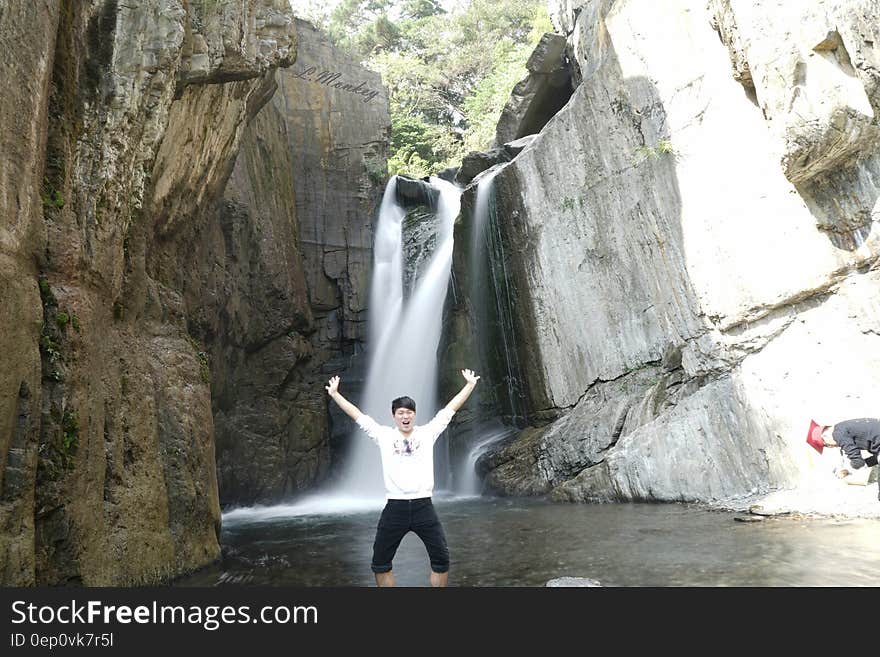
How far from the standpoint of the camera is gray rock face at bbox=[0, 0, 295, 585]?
5559mm

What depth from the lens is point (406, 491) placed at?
16.0ft

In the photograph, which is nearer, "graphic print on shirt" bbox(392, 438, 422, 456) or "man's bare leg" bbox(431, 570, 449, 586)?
"graphic print on shirt" bbox(392, 438, 422, 456)

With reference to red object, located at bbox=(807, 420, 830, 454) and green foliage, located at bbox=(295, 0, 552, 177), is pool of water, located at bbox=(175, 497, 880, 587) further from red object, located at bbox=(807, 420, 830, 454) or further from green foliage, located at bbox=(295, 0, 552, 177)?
green foliage, located at bbox=(295, 0, 552, 177)

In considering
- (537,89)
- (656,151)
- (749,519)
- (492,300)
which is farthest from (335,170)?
(749,519)

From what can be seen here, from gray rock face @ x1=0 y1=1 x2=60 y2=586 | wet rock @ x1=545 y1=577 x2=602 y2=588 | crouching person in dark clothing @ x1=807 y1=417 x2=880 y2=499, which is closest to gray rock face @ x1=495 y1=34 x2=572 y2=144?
crouching person in dark clothing @ x1=807 y1=417 x2=880 y2=499

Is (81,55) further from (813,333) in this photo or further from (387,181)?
(387,181)

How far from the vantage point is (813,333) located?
10.8 metres

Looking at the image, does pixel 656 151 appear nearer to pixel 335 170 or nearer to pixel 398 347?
pixel 398 347

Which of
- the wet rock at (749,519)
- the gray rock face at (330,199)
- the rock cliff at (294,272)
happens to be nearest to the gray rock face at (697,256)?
the wet rock at (749,519)

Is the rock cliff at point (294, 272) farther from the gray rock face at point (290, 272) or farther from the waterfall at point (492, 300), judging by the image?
the waterfall at point (492, 300)

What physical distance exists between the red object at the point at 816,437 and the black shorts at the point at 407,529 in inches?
284

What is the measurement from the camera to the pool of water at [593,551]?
611 cm

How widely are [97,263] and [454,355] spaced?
11528 millimetres

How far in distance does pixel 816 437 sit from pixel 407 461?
24.9ft
